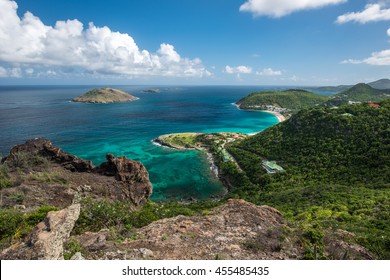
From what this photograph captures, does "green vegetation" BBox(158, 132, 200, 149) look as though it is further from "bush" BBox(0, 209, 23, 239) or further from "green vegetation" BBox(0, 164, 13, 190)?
"bush" BBox(0, 209, 23, 239)

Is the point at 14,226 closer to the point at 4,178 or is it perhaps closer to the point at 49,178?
the point at 49,178

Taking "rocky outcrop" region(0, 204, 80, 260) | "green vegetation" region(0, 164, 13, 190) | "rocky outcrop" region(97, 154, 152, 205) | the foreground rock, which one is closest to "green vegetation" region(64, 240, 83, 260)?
"rocky outcrop" region(0, 204, 80, 260)

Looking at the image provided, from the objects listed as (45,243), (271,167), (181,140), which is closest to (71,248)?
(45,243)

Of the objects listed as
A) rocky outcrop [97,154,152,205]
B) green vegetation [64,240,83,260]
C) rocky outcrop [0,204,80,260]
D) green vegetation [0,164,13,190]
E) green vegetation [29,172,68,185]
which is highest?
rocky outcrop [0,204,80,260]

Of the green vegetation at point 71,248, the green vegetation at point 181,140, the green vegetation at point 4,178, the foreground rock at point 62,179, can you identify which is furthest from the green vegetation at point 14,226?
the green vegetation at point 181,140

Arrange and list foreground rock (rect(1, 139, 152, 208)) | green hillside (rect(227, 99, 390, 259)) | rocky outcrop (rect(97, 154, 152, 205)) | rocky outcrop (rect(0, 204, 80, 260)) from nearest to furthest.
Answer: rocky outcrop (rect(0, 204, 80, 260)) → green hillside (rect(227, 99, 390, 259)) → foreground rock (rect(1, 139, 152, 208)) → rocky outcrop (rect(97, 154, 152, 205))

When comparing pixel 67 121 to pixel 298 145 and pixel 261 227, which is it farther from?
pixel 261 227
